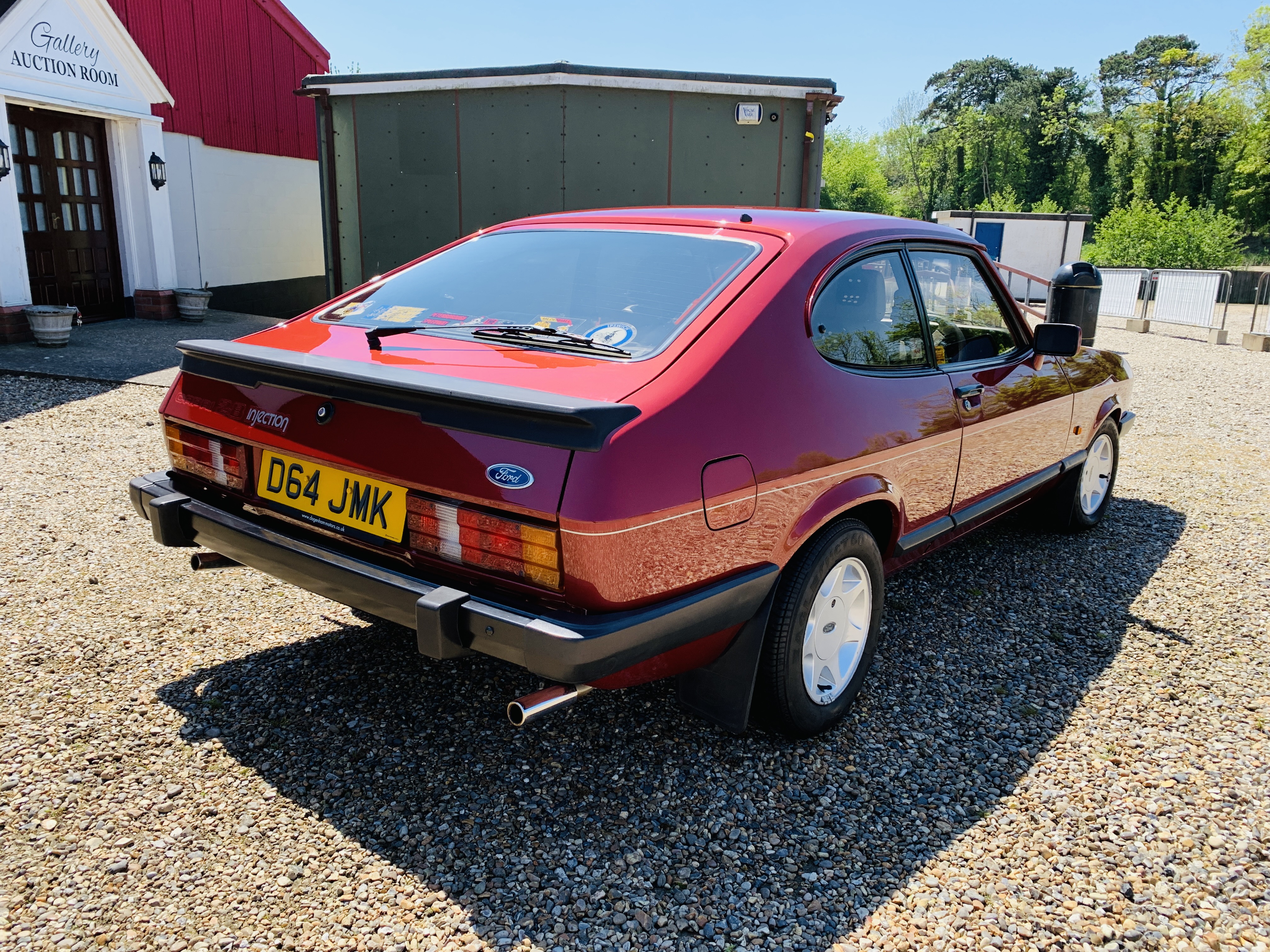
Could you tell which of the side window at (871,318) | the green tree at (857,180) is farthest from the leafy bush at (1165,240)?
the green tree at (857,180)

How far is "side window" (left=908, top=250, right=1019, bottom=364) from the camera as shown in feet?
11.1

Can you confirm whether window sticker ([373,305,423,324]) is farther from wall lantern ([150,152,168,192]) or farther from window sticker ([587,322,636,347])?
wall lantern ([150,152,168,192])

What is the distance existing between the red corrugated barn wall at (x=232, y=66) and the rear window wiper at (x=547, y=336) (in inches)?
536

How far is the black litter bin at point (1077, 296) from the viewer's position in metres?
9.66

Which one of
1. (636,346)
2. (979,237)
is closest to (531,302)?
(636,346)

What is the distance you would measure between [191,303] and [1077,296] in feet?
39.4

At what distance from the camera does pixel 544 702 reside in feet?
6.93

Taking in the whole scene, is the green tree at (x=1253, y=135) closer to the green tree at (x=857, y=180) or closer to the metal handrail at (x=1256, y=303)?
the green tree at (x=857, y=180)

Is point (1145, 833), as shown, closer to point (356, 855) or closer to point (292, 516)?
point (356, 855)

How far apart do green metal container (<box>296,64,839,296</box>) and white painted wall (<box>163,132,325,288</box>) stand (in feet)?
16.0

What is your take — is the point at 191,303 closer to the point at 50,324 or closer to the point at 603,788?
the point at 50,324

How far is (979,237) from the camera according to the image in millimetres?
25953

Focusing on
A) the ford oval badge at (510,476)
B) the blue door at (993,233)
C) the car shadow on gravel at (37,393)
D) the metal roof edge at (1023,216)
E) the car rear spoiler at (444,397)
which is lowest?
the car shadow on gravel at (37,393)

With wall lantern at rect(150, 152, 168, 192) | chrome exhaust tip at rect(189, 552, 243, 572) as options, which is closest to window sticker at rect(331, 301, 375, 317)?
chrome exhaust tip at rect(189, 552, 243, 572)
